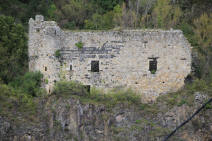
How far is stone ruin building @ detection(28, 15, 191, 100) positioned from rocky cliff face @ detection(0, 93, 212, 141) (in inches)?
41.2

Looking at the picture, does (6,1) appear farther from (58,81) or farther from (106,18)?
(58,81)

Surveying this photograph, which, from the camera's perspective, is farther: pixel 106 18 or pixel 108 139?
pixel 106 18

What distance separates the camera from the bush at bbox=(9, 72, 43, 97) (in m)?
18.4

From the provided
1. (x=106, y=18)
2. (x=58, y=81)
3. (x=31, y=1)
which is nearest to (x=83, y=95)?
(x=58, y=81)

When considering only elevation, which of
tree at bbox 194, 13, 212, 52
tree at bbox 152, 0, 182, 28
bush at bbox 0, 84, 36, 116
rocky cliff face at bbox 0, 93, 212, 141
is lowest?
rocky cliff face at bbox 0, 93, 212, 141

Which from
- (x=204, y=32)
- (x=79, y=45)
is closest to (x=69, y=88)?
(x=79, y=45)

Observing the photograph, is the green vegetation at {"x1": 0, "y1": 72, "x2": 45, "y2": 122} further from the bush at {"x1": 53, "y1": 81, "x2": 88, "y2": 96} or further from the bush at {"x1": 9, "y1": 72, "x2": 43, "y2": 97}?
the bush at {"x1": 53, "y1": 81, "x2": 88, "y2": 96}

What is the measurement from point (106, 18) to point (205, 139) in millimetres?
11028

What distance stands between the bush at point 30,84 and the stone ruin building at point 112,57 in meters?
0.35

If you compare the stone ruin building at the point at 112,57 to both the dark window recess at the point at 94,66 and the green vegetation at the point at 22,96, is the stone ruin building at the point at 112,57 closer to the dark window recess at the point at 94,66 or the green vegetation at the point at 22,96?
the dark window recess at the point at 94,66

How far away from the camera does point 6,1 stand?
88.5ft

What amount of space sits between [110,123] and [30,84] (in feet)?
13.4

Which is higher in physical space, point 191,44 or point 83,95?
point 191,44

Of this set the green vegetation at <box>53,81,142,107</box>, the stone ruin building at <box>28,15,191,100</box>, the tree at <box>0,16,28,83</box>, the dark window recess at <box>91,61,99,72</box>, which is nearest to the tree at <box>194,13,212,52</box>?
the stone ruin building at <box>28,15,191,100</box>
